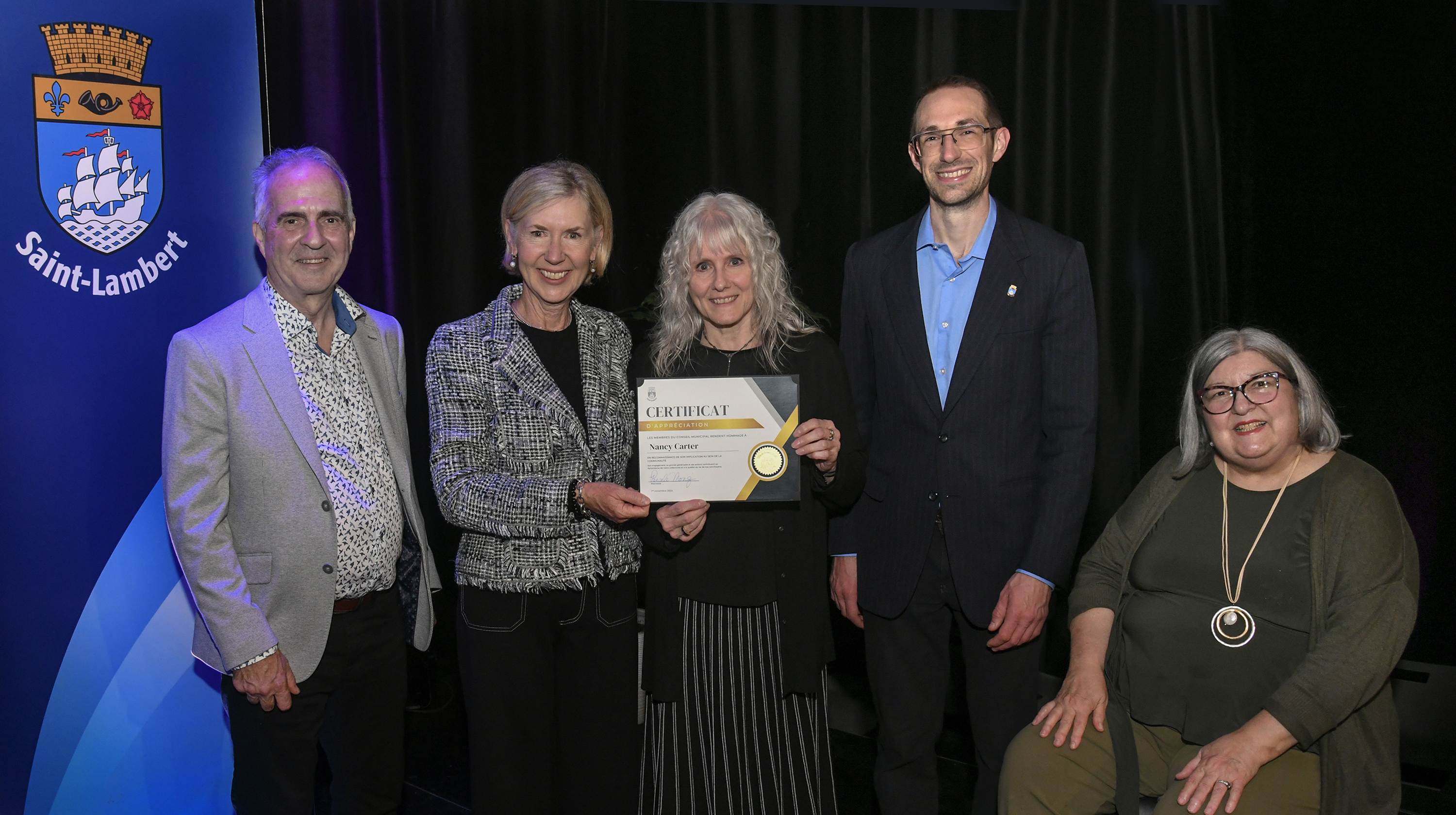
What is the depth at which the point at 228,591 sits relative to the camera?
6.84ft

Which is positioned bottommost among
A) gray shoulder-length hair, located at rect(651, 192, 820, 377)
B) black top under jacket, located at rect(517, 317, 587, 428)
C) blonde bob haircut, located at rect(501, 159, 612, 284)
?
black top under jacket, located at rect(517, 317, 587, 428)

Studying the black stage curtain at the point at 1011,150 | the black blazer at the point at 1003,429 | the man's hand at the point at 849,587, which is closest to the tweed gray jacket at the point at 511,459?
the man's hand at the point at 849,587

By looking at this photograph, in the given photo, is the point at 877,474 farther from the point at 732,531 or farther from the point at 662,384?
the point at 662,384

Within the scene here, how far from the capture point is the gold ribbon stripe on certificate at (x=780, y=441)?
2.17 metres

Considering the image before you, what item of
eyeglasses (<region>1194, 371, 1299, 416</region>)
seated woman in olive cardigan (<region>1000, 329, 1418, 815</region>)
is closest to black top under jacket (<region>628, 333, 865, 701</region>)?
seated woman in olive cardigan (<region>1000, 329, 1418, 815</region>)

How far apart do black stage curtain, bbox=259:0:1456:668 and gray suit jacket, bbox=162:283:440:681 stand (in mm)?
1311

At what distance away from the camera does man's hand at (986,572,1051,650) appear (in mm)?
2275

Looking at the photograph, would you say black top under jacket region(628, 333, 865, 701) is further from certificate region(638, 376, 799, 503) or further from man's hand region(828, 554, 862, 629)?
man's hand region(828, 554, 862, 629)

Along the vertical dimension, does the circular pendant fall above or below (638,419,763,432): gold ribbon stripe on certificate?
below

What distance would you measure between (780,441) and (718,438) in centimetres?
14

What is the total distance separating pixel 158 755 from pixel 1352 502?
3090 millimetres

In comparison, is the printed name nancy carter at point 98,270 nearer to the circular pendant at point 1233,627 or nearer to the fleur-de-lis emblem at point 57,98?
the fleur-de-lis emblem at point 57,98

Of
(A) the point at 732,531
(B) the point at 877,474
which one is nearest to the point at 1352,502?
(B) the point at 877,474

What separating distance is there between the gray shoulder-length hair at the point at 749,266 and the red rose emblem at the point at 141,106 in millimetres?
1440
